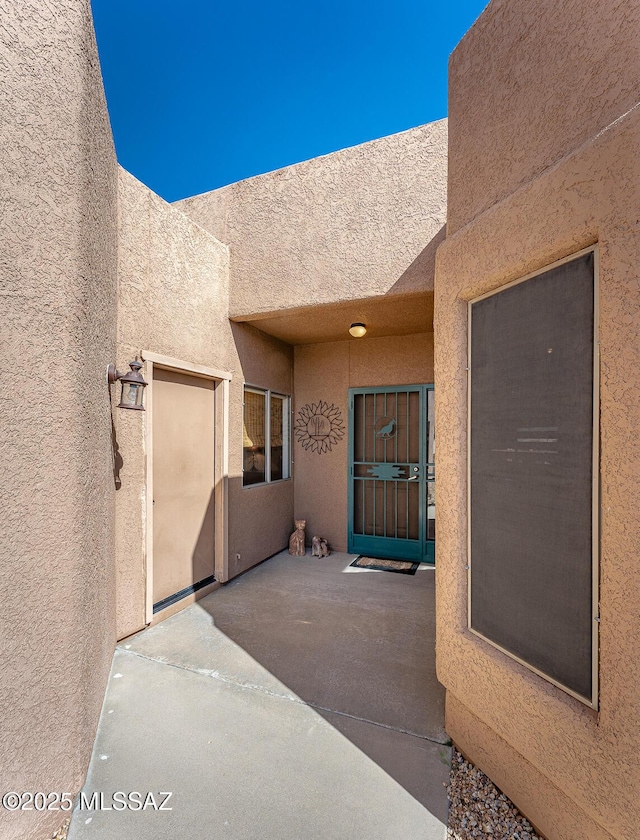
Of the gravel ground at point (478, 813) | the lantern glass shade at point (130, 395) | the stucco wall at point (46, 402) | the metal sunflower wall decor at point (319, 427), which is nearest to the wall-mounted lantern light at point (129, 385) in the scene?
the lantern glass shade at point (130, 395)

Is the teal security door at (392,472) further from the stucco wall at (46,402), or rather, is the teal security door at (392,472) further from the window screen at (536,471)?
the stucco wall at (46,402)

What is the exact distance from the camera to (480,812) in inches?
80.6

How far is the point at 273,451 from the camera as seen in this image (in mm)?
6332

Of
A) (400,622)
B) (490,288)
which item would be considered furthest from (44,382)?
(400,622)

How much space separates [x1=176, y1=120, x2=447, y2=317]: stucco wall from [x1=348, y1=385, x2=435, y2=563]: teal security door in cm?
219

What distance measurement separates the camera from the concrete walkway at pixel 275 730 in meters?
1.99

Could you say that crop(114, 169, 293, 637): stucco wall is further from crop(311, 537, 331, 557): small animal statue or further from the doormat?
the doormat

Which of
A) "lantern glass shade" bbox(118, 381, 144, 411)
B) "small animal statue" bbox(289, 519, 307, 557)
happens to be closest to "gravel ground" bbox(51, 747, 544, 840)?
"lantern glass shade" bbox(118, 381, 144, 411)

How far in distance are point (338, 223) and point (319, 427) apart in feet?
10.6

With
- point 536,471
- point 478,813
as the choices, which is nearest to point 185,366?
point 536,471

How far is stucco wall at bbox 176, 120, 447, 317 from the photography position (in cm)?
422

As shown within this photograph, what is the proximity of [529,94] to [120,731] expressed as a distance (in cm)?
455

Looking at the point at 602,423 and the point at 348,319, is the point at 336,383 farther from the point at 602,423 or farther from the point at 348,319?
the point at 602,423

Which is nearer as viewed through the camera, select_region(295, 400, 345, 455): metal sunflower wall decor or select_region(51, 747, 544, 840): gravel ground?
select_region(51, 747, 544, 840): gravel ground
